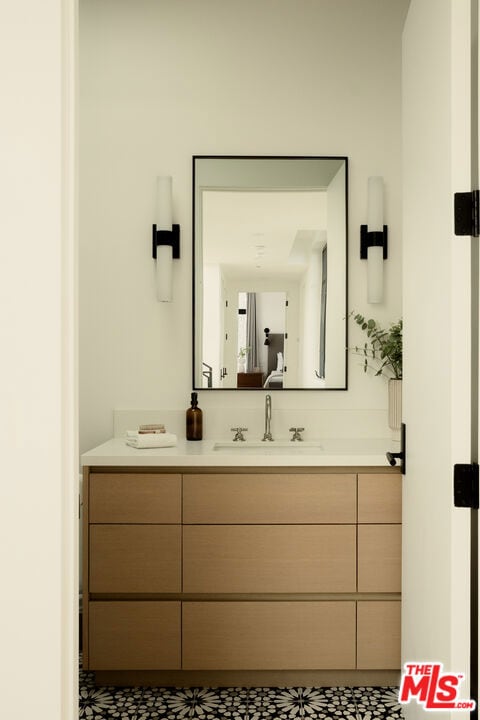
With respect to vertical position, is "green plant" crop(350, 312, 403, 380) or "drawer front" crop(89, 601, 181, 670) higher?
"green plant" crop(350, 312, 403, 380)

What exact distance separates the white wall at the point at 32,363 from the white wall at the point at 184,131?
6.37 ft

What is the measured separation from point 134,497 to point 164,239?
3.78ft

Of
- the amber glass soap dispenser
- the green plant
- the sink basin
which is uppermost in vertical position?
the green plant

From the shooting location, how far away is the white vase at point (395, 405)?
8.77 ft

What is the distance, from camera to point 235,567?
2.29m

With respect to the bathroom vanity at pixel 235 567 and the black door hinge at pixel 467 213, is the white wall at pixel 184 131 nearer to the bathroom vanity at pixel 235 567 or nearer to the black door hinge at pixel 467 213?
the bathroom vanity at pixel 235 567

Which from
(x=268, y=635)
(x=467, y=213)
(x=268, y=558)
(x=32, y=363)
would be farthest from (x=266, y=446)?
(x=32, y=363)

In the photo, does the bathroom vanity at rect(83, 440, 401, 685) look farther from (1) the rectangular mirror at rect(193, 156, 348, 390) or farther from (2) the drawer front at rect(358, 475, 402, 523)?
(1) the rectangular mirror at rect(193, 156, 348, 390)

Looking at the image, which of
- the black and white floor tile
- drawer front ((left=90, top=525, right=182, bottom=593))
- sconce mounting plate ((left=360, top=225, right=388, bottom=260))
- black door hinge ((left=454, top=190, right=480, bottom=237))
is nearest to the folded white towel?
drawer front ((left=90, top=525, right=182, bottom=593))

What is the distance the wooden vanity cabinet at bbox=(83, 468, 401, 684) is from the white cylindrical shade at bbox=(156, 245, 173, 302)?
0.84m

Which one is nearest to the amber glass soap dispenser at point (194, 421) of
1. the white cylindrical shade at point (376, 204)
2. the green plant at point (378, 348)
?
the green plant at point (378, 348)

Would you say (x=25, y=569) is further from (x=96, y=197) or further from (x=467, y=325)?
(x=96, y=197)

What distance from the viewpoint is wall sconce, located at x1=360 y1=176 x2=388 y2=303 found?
2.77 m

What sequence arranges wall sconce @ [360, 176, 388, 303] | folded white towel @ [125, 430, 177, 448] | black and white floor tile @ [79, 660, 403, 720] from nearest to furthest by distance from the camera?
black and white floor tile @ [79, 660, 403, 720]
folded white towel @ [125, 430, 177, 448]
wall sconce @ [360, 176, 388, 303]
